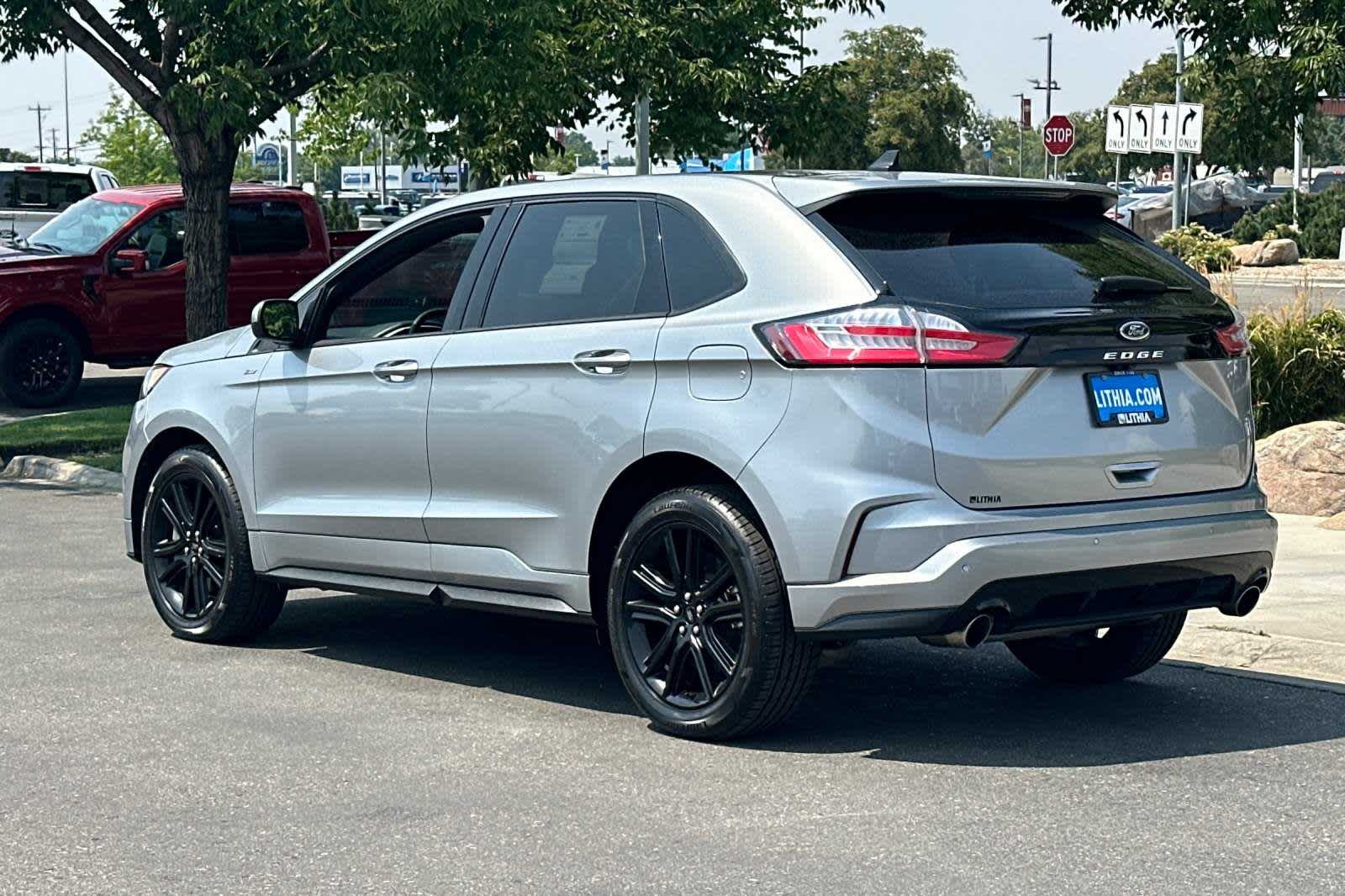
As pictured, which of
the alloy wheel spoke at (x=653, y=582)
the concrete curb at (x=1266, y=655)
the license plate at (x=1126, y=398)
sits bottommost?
the concrete curb at (x=1266, y=655)

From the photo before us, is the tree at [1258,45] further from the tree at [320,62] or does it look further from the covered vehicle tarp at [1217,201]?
the covered vehicle tarp at [1217,201]

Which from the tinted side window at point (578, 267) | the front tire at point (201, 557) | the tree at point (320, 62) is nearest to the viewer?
the tinted side window at point (578, 267)

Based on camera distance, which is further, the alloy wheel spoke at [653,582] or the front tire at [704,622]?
the alloy wheel spoke at [653,582]

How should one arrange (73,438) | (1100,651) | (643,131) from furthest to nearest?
(643,131) → (73,438) → (1100,651)

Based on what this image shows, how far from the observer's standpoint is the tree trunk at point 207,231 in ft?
57.0

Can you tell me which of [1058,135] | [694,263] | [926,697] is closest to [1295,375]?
[926,697]

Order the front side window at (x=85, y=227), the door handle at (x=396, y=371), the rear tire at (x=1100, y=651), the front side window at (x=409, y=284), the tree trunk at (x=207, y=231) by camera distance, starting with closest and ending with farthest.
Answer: the rear tire at (x=1100, y=651) → the door handle at (x=396, y=371) → the front side window at (x=409, y=284) → the tree trunk at (x=207, y=231) → the front side window at (x=85, y=227)

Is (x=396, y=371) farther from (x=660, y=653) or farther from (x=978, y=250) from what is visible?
(x=978, y=250)

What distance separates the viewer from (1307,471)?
39.4 feet

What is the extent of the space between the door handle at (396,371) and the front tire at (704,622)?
4.10 ft

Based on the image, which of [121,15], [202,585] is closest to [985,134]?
[121,15]

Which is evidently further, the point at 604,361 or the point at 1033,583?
the point at 604,361

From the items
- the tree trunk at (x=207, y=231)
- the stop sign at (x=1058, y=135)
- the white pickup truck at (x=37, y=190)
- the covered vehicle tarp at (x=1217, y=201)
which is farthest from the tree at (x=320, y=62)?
the covered vehicle tarp at (x=1217, y=201)

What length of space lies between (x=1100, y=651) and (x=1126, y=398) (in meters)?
1.50
